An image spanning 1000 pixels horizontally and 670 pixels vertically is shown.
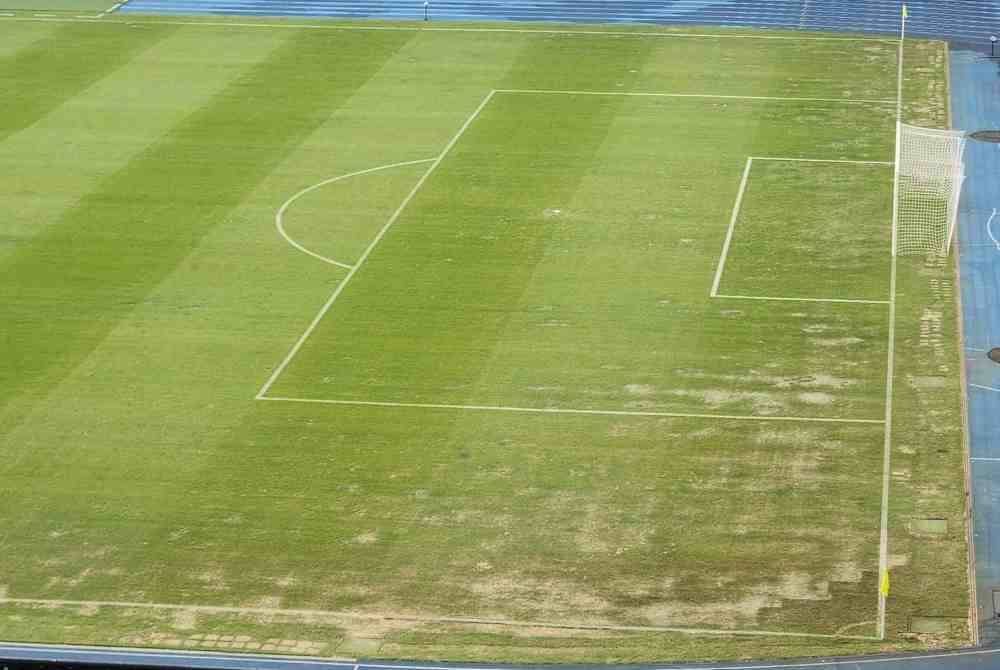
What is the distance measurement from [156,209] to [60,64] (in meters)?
15.8

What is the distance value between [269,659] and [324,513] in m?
4.53

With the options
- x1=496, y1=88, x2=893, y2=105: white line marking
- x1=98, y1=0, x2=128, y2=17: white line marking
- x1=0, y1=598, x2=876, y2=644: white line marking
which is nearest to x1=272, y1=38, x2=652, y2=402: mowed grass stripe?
x1=496, y1=88, x2=893, y2=105: white line marking

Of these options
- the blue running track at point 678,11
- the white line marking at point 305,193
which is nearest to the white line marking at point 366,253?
the white line marking at point 305,193

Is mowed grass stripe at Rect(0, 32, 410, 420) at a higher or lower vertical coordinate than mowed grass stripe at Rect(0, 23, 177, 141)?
higher

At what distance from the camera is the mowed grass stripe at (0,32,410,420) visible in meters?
41.1

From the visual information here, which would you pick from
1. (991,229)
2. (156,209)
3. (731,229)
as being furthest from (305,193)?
(991,229)

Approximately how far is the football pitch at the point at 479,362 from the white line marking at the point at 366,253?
14 centimetres

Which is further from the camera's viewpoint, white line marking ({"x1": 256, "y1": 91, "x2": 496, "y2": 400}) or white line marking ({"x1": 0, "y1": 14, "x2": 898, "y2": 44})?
white line marking ({"x1": 0, "y1": 14, "x2": 898, "y2": 44})

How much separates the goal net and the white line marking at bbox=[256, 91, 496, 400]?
1263 cm

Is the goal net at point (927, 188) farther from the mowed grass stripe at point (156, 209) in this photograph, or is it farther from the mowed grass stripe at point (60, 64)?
the mowed grass stripe at point (60, 64)

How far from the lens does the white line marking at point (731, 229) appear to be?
140ft

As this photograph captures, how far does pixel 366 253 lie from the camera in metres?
44.8

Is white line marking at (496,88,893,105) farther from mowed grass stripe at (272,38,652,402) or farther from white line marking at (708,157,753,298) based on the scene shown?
white line marking at (708,157,753,298)

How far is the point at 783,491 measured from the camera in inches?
1324
